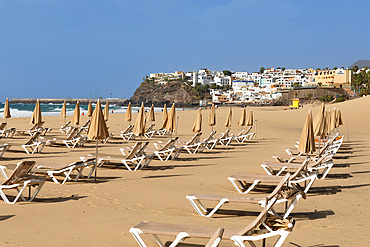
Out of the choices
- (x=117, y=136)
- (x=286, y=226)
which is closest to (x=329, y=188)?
(x=286, y=226)

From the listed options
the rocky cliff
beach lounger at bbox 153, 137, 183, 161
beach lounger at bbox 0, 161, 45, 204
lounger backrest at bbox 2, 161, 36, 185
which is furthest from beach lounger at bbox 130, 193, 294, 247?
the rocky cliff

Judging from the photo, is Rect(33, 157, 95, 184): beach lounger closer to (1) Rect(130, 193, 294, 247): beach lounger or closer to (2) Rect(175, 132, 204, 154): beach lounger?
(1) Rect(130, 193, 294, 247): beach lounger

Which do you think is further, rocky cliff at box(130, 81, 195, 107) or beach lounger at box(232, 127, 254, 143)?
rocky cliff at box(130, 81, 195, 107)

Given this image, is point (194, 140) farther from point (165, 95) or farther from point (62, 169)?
point (165, 95)

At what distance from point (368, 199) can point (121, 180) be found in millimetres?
5026

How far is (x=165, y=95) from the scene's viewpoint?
131 metres

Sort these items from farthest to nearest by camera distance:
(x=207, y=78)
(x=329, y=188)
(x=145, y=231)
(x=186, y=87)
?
(x=207, y=78)
(x=186, y=87)
(x=329, y=188)
(x=145, y=231)

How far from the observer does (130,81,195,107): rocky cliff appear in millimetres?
126938

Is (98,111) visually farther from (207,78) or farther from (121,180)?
(207,78)

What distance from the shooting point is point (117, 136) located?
1823 centimetres

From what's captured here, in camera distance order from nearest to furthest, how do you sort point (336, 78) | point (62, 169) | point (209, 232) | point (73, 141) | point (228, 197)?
point (209, 232) < point (228, 197) < point (62, 169) < point (73, 141) < point (336, 78)

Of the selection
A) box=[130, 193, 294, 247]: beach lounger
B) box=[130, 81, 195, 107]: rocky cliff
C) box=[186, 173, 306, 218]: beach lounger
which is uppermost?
box=[130, 81, 195, 107]: rocky cliff

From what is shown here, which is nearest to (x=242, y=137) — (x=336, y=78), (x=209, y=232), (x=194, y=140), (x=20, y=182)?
(x=194, y=140)

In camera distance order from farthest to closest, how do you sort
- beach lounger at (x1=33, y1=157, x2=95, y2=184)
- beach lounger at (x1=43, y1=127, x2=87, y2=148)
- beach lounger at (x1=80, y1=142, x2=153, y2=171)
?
beach lounger at (x1=43, y1=127, x2=87, y2=148) → beach lounger at (x1=80, y1=142, x2=153, y2=171) → beach lounger at (x1=33, y1=157, x2=95, y2=184)
